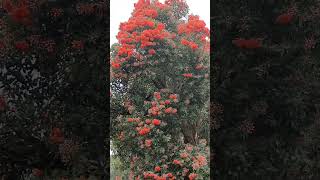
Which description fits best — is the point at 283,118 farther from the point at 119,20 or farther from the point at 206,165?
the point at 119,20

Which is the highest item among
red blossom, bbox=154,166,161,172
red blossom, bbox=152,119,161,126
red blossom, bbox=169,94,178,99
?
red blossom, bbox=169,94,178,99

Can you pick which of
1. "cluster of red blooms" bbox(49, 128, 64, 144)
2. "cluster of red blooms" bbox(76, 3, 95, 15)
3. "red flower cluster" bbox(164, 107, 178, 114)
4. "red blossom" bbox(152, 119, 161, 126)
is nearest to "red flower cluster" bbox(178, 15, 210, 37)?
"red flower cluster" bbox(164, 107, 178, 114)

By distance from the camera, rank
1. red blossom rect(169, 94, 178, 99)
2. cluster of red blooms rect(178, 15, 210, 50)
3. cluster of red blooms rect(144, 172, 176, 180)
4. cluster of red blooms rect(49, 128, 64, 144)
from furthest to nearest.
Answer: cluster of red blooms rect(178, 15, 210, 50) < red blossom rect(169, 94, 178, 99) < cluster of red blooms rect(144, 172, 176, 180) < cluster of red blooms rect(49, 128, 64, 144)

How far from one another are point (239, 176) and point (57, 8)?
54.3 inches

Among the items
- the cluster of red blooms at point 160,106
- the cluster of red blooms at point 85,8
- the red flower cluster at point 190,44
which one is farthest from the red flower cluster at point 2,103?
the red flower cluster at point 190,44

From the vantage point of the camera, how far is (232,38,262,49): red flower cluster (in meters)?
2.72

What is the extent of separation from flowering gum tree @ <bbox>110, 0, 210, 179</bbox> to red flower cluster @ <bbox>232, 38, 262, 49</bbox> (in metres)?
1.56

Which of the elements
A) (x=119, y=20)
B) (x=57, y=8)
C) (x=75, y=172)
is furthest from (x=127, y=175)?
(x=57, y=8)

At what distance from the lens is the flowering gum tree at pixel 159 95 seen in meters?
4.22

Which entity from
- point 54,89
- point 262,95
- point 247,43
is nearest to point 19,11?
point 54,89

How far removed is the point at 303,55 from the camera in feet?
9.08

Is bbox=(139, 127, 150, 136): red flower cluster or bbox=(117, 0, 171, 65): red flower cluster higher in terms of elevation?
bbox=(117, 0, 171, 65): red flower cluster

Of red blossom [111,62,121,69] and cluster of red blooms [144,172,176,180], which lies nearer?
cluster of red blooms [144,172,176,180]

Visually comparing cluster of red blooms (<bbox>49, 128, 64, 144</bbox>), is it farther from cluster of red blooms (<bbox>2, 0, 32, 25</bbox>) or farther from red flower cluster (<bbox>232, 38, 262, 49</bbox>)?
red flower cluster (<bbox>232, 38, 262, 49</bbox>)
